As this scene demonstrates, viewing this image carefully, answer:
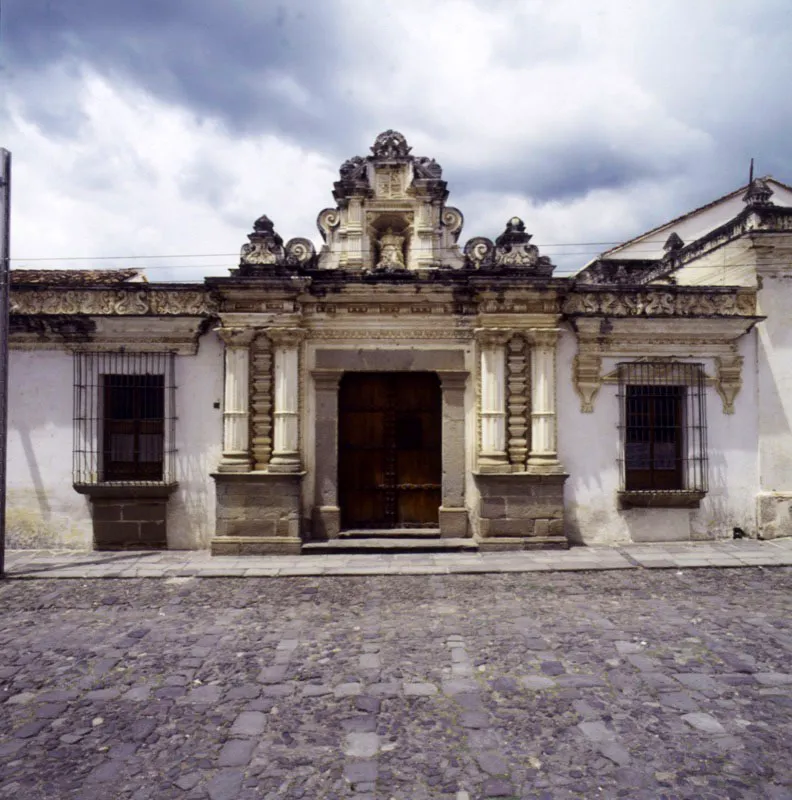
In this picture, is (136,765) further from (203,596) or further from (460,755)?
(203,596)

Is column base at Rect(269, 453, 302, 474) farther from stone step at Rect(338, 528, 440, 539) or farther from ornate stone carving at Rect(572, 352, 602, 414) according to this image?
ornate stone carving at Rect(572, 352, 602, 414)

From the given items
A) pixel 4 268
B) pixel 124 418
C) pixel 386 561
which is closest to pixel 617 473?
pixel 386 561

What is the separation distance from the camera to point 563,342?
8164 millimetres

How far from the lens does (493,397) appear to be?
312 inches

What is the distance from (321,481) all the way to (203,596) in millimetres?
2323

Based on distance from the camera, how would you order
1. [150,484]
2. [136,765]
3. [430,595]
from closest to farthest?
[136,765] → [430,595] → [150,484]

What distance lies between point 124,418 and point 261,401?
2.02 metres

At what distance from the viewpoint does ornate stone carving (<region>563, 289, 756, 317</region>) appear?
320 inches

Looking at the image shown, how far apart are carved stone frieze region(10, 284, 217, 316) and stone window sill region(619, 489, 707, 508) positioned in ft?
20.6

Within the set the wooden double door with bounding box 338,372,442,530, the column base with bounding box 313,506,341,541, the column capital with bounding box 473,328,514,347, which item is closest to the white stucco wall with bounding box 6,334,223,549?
the column base with bounding box 313,506,341,541

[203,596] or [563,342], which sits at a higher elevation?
[563,342]

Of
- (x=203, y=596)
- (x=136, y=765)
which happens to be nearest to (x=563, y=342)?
(x=203, y=596)

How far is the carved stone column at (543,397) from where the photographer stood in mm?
7902

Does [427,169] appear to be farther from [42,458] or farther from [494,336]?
[42,458]
